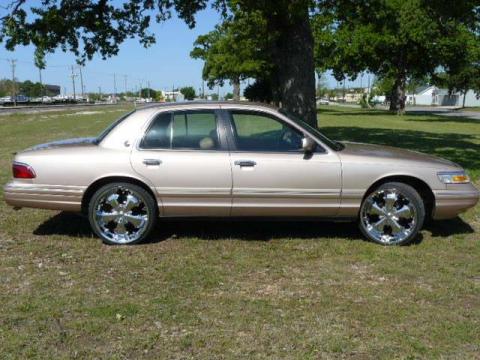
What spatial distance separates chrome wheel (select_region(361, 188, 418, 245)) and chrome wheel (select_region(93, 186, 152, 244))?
2340 millimetres

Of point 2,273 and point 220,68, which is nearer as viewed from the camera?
point 2,273

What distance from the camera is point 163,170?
6121 millimetres

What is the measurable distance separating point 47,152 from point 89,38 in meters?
9.79

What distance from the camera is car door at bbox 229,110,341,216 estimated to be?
20.0 feet

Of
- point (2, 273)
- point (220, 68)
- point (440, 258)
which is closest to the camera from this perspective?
point (2, 273)

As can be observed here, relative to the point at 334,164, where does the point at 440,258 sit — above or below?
below

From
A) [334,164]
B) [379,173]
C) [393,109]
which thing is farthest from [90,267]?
[393,109]

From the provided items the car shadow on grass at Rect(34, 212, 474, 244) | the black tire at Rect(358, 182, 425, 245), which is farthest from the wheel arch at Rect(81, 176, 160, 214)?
the black tire at Rect(358, 182, 425, 245)

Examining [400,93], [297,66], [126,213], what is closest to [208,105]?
[126,213]

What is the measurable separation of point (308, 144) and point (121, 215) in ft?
6.91

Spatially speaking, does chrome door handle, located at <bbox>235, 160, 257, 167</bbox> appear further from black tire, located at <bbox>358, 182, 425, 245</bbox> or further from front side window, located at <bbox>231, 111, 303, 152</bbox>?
black tire, located at <bbox>358, 182, 425, 245</bbox>

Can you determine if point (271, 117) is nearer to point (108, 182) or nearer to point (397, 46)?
point (108, 182)

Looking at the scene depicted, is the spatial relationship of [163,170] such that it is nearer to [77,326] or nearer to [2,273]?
[2,273]

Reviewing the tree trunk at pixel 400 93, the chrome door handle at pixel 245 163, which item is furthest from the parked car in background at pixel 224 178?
the tree trunk at pixel 400 93
